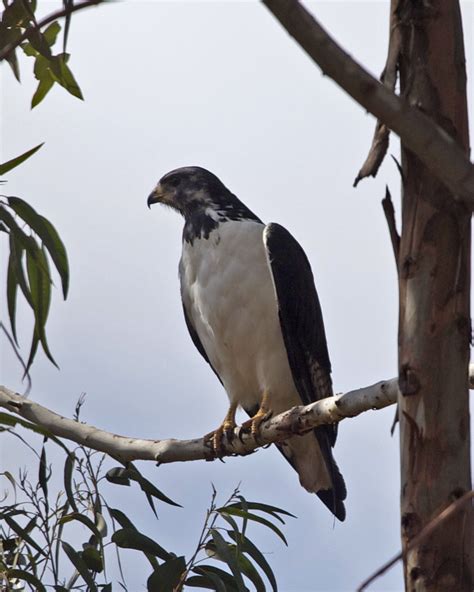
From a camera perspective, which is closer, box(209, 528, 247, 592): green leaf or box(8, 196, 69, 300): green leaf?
box(8, 196, 69, 300): green leaf

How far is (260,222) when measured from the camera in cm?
604

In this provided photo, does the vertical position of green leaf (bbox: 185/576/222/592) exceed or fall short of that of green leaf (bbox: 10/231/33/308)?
it falls short

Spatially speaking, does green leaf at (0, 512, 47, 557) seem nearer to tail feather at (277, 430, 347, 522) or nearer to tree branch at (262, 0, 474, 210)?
tail feather at (277, 430, 347, 522)

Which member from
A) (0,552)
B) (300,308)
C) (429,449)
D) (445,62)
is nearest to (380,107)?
(445,62)

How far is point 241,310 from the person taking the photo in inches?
221

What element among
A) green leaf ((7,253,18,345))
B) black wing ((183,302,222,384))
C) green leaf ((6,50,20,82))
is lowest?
green leaf ((7,253,18,345))

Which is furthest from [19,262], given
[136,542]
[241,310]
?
[241,310]

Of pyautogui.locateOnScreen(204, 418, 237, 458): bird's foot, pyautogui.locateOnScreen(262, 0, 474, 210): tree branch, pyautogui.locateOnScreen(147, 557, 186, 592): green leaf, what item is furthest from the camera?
pyautogui.locateOnScreen(204, 418, 237, 458): bird's foot

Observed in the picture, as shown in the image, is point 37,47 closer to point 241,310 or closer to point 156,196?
point 241,310

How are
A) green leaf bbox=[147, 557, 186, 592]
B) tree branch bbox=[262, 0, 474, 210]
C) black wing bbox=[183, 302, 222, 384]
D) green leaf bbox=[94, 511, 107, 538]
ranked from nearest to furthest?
tree branch bbox=[262, 0, 474, 210]
green leaf bbox=[147, 557, 186, 592]
green leaf bbox=[94, 511, 107, 538]
black wing bbox=[183, 302, 222, 384]

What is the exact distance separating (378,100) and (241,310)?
141 inches

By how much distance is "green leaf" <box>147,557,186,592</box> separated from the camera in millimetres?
4250

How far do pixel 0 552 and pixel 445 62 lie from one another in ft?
7.87

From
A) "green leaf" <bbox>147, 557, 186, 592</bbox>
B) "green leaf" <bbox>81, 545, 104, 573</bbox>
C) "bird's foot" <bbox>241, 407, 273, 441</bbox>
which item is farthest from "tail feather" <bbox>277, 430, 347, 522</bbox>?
"green leaf" <bbox>81, 545, 104, 573</bbox>
